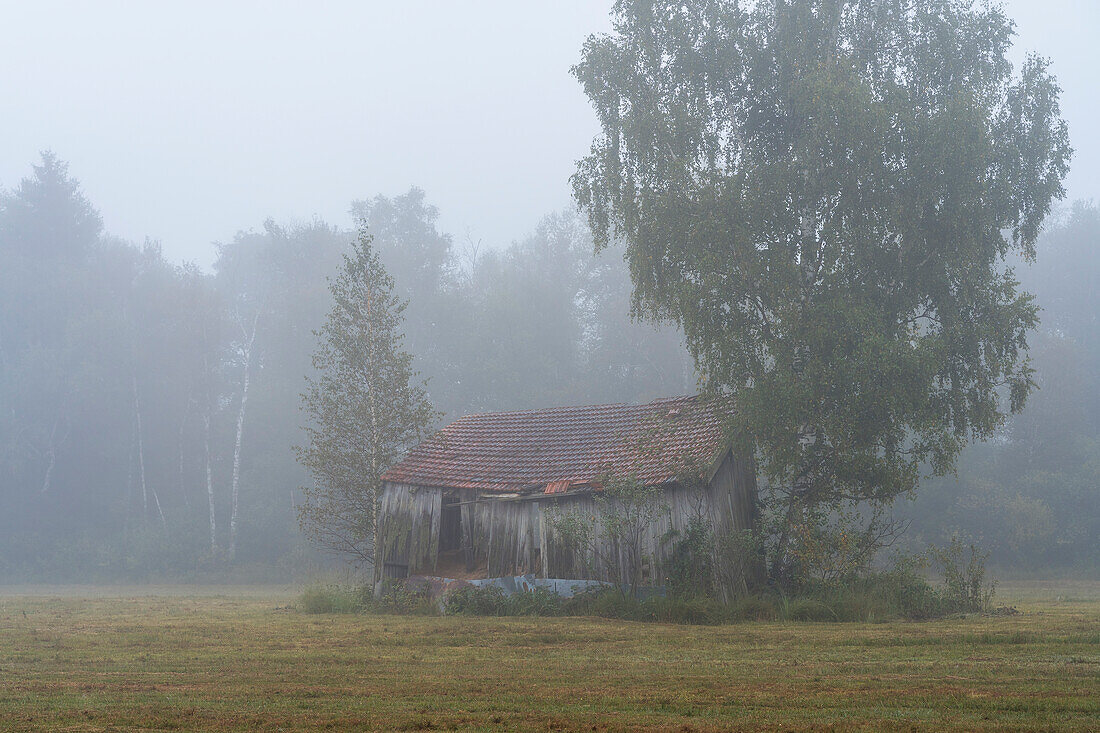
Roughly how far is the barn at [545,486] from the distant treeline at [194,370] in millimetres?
25037

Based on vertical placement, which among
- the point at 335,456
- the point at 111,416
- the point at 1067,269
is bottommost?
the point at 335,456

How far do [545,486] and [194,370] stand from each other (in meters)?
41.7

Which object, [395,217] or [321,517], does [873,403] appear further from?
[395,217]

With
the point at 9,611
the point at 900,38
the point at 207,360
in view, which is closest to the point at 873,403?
the point at 900,38

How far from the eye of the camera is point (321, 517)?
85.0 feet

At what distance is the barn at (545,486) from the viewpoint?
2058 cm

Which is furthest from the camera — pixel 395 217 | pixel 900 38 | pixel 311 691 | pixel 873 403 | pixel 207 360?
pixel 395 217

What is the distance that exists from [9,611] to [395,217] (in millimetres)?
50635

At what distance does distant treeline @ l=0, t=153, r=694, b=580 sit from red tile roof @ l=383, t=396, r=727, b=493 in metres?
24.8

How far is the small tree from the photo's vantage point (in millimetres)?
25875

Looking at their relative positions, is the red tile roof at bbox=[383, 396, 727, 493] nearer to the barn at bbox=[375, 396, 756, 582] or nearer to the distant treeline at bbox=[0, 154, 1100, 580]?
the barn at bbox=[375, 396, 756, 582]

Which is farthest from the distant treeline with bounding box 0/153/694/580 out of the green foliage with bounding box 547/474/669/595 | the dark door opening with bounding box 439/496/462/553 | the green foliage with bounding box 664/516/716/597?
the green foliage with bounding box 664/516/716/597

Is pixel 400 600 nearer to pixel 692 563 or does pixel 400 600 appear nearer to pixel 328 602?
pixel 328 602

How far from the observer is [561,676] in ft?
32.5
